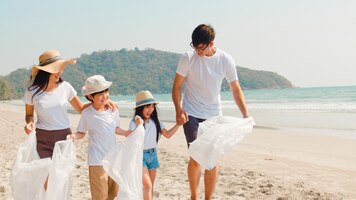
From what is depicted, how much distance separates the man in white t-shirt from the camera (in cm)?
366

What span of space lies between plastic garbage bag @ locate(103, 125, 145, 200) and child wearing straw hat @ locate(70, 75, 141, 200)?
188 mm

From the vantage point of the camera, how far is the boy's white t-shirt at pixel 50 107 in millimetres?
3154

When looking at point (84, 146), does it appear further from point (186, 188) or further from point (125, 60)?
point (125, 60)

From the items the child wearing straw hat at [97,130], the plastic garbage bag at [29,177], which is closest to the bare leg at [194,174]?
the child wearing straw hat at [97,130]

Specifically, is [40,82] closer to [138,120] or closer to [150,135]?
[138,120]

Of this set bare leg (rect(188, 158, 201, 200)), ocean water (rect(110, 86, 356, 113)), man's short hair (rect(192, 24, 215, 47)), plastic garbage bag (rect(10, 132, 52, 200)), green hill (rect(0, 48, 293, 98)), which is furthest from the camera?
green hill (rect(0, 48, 293, 98))

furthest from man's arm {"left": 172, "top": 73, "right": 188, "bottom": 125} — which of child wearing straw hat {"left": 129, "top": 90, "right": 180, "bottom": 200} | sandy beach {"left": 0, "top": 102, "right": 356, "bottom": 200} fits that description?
sandy beach {"left": 0, "top": 102, "right": 356, "bottom": 200}

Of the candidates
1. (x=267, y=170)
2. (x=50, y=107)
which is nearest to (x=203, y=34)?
(x=50, y=107)

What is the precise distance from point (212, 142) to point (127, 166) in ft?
2.65

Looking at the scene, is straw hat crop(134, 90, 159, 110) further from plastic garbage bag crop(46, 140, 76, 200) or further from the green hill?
the green hill

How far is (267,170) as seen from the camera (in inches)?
252

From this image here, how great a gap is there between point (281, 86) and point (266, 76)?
24.6 feet

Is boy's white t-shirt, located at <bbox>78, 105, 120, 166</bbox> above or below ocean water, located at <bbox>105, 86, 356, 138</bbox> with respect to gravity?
above

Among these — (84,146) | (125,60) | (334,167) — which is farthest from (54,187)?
(125,60)
